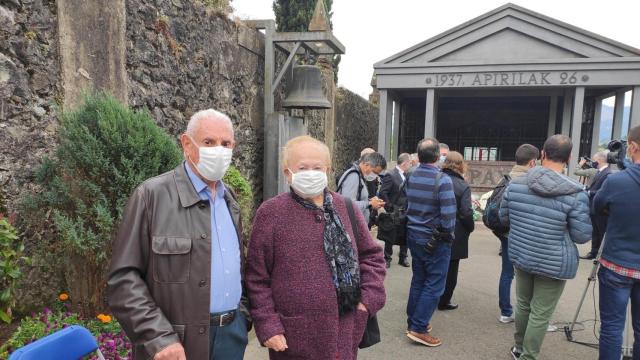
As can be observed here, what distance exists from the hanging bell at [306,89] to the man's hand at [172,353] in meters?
5.34

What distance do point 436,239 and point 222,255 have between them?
246cm

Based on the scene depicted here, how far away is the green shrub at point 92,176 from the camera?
2.85m

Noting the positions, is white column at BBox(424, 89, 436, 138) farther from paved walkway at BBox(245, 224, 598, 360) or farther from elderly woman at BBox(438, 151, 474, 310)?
elderly woman at BBox(438, 151, 474, 310)

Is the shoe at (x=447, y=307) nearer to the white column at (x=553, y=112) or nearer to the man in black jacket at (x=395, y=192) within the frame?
the man in black jacket at (x=395, y=192)

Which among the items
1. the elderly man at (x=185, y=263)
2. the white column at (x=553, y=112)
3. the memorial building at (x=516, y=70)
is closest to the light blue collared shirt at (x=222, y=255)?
the elderly man at (x=185, y=263)

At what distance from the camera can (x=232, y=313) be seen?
2.08 metres

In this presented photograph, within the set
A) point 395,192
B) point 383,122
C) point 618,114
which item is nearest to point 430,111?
point 383,122

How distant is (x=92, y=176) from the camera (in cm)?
288

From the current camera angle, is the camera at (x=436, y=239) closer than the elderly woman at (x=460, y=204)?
Yes

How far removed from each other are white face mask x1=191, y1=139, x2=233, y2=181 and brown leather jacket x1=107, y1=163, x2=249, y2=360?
0.16 meters

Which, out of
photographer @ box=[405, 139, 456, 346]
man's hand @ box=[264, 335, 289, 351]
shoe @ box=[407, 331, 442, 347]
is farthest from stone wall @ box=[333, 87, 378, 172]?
man's hand @ box=[264, 335, 289, 351]

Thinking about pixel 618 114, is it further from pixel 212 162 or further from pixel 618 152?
pixel 212 162

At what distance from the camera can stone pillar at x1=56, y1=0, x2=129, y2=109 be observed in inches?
131

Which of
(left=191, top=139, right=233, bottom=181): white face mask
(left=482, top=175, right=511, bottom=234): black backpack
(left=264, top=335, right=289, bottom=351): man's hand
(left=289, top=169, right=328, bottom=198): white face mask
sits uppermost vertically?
(left=191, top=139, right=233, bottom=181): white face mask
